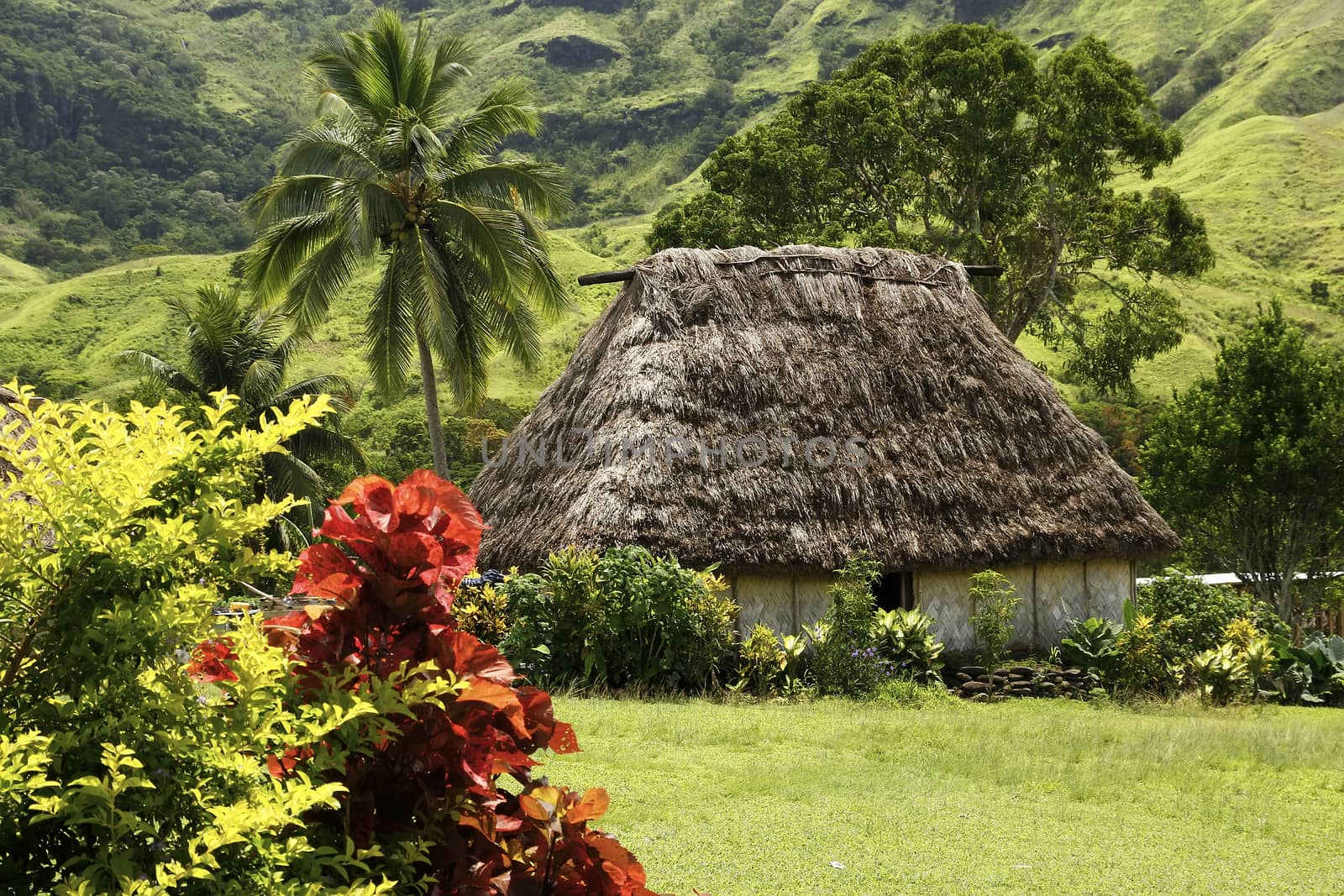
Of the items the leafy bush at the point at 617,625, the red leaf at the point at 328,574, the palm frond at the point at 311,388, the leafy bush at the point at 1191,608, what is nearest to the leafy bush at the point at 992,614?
the leafy bush at the point at 1191,608

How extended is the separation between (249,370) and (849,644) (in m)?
17.4

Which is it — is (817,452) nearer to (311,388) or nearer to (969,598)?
(969,598)

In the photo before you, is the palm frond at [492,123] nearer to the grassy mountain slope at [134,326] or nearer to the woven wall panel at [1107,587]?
the woven wall panel at [1107,587]

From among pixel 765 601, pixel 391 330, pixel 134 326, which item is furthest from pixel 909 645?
pixel 134 326

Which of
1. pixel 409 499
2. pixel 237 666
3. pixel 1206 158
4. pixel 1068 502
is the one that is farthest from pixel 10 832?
pixel 1206 158

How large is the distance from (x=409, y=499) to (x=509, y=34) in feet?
407

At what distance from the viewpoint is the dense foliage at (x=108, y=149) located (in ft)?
263

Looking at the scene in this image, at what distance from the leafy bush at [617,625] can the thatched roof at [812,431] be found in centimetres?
136

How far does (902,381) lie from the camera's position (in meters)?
14.6

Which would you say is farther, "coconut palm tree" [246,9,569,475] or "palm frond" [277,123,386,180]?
"palm frond" [277,123,386,180]

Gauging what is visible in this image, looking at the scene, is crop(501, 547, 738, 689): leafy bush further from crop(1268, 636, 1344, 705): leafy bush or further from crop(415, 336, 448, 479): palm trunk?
crop(415, 336, 448, 479): palm trunk

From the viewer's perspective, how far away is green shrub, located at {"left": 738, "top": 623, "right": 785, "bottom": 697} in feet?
36.2

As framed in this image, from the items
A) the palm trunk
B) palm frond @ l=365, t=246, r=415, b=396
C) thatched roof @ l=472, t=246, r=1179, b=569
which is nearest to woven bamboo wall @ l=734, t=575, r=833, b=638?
thatched roof @ l=472, t=246, r=1179, b=569

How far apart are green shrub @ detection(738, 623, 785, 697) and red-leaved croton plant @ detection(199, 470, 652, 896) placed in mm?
8863
